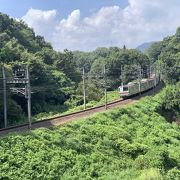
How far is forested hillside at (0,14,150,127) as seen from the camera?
6412cm

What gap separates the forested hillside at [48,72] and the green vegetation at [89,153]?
1644 cm

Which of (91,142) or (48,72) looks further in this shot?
(48,72)

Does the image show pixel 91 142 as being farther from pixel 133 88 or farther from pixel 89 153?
pixel 133 88

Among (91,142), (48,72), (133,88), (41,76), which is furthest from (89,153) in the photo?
(48,72)

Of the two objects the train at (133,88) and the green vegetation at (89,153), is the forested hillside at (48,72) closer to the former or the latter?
the train at (133,88)

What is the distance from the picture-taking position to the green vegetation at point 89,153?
2608 centimetres

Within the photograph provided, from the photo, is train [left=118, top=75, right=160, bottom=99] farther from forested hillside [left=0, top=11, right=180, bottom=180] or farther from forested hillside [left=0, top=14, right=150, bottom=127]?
forested hillside [left=0, top=14, right=150, bottom=127]

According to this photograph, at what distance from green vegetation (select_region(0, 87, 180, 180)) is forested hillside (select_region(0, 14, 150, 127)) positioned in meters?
16.4

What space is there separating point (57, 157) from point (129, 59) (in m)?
91.0

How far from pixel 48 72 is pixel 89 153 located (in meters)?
50.5

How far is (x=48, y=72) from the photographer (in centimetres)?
8038

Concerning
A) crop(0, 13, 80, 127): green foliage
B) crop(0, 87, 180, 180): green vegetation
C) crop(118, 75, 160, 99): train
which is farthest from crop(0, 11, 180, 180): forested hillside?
crop(118, 75, 160, 99): train

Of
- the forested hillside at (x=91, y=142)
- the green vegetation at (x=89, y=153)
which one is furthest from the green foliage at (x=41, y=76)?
the green vegetation at (x=89, y=153)

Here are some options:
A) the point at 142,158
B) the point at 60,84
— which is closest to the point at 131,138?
the point at 142,158
